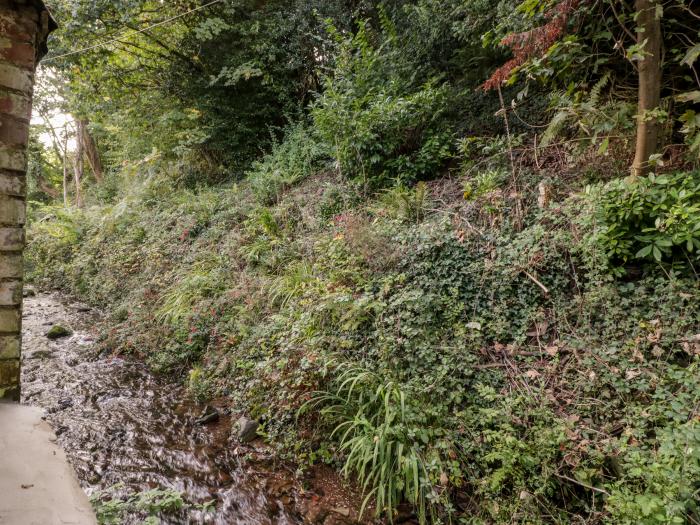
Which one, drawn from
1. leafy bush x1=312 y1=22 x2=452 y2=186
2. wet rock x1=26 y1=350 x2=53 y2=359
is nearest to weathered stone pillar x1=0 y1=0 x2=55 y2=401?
wet rock x1=26 y1=350 x2=53 y2=359

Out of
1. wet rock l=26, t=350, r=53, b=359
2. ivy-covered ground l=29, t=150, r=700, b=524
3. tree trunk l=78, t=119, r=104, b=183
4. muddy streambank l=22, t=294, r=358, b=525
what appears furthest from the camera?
tree trunk l=78, t=119, r=104, b=183

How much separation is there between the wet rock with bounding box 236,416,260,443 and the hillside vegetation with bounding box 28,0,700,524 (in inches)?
6.6

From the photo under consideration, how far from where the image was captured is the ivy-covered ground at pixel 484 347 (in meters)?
2.31

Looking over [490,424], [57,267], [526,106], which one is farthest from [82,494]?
[57,267]

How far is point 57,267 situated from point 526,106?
11.6 meters

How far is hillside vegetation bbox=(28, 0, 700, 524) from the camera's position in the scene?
2.40 m

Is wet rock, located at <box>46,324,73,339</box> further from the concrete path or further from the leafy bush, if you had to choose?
the leafy bush

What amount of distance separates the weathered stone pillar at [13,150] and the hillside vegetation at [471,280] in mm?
2025

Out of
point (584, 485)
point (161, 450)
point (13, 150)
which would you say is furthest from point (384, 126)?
point (161, 450)

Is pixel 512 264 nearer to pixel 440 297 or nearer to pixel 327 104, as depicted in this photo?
pixel 440 297

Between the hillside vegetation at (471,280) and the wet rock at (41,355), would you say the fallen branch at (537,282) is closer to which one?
the hillside vegetation at (471,280)

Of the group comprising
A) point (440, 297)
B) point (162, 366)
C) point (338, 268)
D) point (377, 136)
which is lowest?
point (162, 366)

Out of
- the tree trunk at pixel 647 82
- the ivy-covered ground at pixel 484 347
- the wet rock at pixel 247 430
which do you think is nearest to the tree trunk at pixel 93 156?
the ivy-covered ground at pixel 484 347

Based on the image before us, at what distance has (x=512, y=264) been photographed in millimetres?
3309
